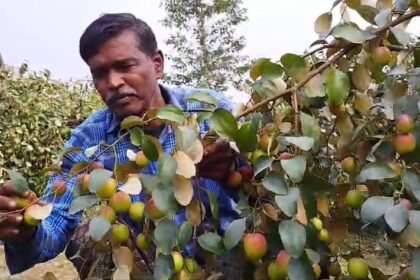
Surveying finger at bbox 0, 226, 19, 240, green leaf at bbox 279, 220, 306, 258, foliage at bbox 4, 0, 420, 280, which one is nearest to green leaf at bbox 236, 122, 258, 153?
foliage at bbox 4, 0, 420, 280

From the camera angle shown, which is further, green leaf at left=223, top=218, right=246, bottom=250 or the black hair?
the black hair

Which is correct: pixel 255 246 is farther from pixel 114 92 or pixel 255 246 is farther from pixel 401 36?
pixel 114 92

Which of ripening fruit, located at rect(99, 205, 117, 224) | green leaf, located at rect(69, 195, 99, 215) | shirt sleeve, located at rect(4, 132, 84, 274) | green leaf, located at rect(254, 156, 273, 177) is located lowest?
shirt sleeve, located at rect(4, 132, 84, 274)

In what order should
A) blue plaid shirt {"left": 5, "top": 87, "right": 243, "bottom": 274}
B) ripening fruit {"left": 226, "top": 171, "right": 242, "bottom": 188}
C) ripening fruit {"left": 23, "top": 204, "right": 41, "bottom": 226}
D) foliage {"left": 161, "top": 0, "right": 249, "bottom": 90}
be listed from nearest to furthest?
ripening fruit {"left": 23, "top": 204, "right": 41, "bottom": 226} < ripening fruit {"left": 226, "top": 171, "right": 242, "bottom": 188} < blue plaid shirt {"left": 5, "top": 87, "right": 243, "bottom": 274} < foliage {"left": 161, "top": 0, "right": 249, "bottom": 90}

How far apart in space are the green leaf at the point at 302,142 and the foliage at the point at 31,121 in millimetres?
4164

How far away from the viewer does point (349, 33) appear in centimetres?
82

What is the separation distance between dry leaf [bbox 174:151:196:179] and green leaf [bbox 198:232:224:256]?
0.37ft

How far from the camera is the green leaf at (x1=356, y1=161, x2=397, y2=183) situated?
765mm

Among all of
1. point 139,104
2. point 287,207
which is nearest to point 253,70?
point 287,207

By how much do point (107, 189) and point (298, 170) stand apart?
0.71 feet

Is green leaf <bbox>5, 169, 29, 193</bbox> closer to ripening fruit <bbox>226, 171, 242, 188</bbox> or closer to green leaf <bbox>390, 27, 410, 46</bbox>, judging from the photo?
ripening fruit <bbox>226, 171, 242, 188</bbox>

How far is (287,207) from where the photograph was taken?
0.75m

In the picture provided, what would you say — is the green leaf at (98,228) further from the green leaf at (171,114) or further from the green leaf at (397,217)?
the green leaf at (397,217)

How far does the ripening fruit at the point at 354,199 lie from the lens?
83cm
